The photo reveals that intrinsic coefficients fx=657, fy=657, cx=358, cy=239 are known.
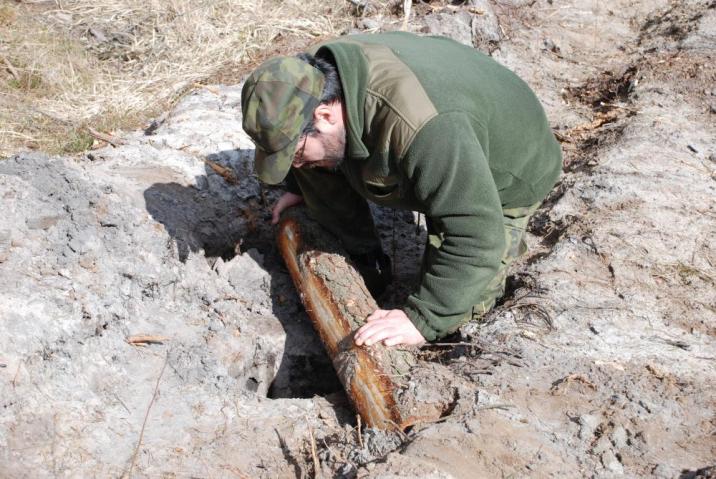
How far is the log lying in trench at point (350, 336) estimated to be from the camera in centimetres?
256

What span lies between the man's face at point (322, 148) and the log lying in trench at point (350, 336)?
0.63 meters

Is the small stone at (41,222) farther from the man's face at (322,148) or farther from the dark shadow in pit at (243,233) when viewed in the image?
the man's face at (322,148)

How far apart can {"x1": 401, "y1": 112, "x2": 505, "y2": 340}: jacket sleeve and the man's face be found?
0.30m

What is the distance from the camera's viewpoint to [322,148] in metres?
2.71

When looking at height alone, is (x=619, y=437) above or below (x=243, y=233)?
above

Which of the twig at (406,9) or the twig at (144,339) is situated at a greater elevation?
the twig at (406,9)

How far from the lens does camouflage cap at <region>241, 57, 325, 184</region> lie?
2.46 meters

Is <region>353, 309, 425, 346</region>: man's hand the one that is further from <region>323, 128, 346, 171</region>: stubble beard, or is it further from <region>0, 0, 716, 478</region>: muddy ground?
<region>323, 128, 346, 171</region>: stubble beard

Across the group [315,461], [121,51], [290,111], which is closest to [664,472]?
[315,461]

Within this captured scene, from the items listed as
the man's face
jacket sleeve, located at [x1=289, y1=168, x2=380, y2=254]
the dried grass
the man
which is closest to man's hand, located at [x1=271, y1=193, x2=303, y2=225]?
jacket sleeve, located at [x1=289, y1=168, x2=380, y2=254]

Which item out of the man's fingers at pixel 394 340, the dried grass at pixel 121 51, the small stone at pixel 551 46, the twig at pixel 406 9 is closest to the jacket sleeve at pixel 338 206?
the man's fingers at pixel 394 340

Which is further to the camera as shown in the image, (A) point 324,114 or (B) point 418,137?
(A) point 324,114

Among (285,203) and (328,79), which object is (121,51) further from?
(328,79)

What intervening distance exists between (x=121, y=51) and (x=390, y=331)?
473cm
